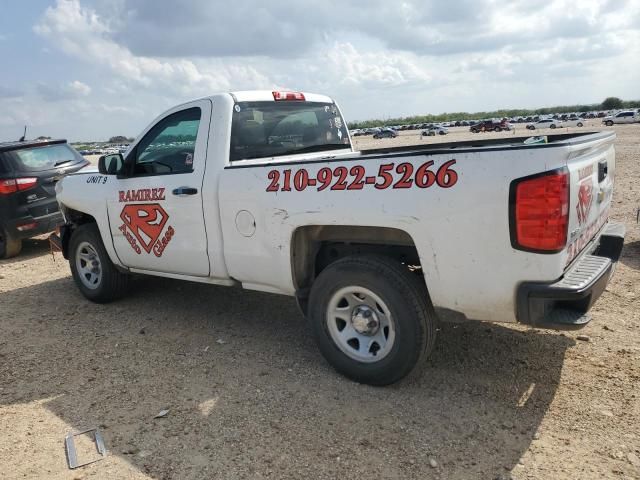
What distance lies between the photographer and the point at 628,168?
14328mm

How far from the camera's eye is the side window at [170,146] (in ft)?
14.8

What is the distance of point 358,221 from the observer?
3393mm

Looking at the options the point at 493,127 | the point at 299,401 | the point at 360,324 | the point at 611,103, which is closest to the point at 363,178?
the point at 360,324

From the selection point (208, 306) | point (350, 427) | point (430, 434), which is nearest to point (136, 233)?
point (208, 306)

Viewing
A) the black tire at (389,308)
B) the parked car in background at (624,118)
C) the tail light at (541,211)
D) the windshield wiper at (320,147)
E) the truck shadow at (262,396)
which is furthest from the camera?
the parked car in background at (624,118)

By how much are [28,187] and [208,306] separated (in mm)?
4420

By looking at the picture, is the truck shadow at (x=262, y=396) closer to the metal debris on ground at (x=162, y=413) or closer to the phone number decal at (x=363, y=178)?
the metal debris on ground at (x=162, y=413)

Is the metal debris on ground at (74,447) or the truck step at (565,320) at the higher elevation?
the truck step at (565,320)

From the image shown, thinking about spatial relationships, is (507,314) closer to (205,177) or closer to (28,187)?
(205,177)

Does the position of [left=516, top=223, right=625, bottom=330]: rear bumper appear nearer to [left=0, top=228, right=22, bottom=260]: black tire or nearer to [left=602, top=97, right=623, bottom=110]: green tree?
[left=0, top=228, right=22, bottom=260]: black tire

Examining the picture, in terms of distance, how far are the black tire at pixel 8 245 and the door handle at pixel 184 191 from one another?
16.8 ft

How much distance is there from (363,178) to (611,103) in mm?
122903

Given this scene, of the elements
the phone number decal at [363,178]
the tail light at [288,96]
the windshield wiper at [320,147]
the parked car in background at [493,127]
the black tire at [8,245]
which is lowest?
the parked car in background at [493,127]

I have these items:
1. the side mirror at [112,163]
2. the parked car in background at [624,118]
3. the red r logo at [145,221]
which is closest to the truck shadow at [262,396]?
the red r logo at [145,221]
